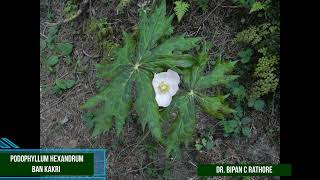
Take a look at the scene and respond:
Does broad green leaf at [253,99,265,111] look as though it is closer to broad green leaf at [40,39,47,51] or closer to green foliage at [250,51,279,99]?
green foliage at [250,51,279,99]

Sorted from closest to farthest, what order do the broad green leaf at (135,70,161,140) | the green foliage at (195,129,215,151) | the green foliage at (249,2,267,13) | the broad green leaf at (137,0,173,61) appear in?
1. the broad green leaf at (135,70,161,140)
2. the broad green leaf at (137,0,173,61)
3. the green foliage at (249,2,267,13)
4. the green foliage at (195,129,215,151)

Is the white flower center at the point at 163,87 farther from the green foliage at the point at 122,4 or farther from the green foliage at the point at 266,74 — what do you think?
the green foliage at the point at 122,4

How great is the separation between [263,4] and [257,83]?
0.76 m

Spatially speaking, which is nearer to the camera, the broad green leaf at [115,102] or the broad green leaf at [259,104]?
the broad green leaf at [115,102]

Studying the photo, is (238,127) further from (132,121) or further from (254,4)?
(254,4)

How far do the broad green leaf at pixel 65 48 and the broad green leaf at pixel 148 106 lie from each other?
1371 mm

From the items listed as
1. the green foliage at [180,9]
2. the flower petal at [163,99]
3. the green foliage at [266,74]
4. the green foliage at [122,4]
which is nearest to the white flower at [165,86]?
the flower petal at [163,99]

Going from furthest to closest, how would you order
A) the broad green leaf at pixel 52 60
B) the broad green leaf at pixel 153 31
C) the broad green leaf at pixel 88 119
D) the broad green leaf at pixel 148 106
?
the broad green leaf at pixel 52 60
the broad green leaf at pixel 88 119
the broad green leaf at pixel 153 31
the broad green leaf at pixel 148 106

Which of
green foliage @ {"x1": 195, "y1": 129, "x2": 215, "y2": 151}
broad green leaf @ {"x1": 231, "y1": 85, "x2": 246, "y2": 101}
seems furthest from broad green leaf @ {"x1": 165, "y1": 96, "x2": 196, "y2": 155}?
broad green leaf @ {"x1": 231, "y1": 85, "x2": 246, "y2": 101}

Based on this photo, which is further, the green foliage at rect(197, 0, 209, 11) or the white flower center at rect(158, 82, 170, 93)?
the green foliage at rect(197, 0, 209, 11)

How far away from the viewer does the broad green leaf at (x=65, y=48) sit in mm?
4758

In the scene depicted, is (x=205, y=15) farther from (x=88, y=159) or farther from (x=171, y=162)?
(x=88, y=159)

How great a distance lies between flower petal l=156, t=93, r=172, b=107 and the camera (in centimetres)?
378

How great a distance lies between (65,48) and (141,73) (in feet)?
4.55
